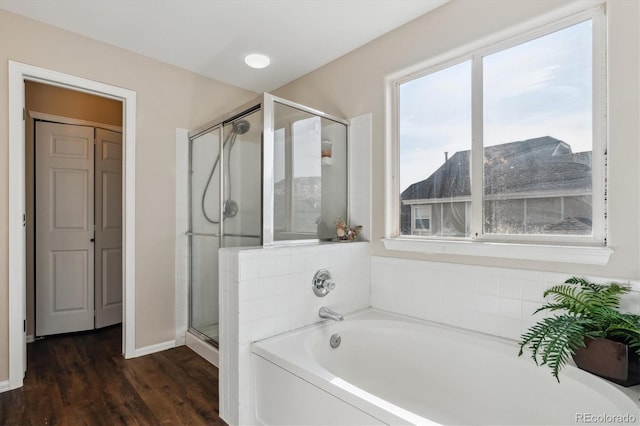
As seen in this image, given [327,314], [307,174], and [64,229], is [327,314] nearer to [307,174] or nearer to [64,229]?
[307,174]

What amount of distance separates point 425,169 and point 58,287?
3376 mm

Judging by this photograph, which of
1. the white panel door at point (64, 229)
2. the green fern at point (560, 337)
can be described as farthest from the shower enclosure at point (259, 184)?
the green fern at point (560, 337)

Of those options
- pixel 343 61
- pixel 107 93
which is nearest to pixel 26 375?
pixel 107 93

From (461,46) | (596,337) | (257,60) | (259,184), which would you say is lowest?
(596,337)

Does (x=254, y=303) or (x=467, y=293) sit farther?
(x=467, y=293)

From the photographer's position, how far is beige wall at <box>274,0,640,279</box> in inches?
57.1

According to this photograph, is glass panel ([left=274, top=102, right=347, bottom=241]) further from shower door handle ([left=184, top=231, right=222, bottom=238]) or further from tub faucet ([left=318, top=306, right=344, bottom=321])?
shower door handle ([left=184, top=231, right=222, bottom=238])

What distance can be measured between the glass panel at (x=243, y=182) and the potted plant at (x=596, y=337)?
4.94ft

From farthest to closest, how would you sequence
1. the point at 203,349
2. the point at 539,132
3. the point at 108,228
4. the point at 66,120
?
the point at 108,228 → the point at 66,120 → the point at 203,349 → the point at 539,132

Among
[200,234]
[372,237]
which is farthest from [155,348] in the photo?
[372,237]

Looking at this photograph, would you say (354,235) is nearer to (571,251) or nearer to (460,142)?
(460,142)

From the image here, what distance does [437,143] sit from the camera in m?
2.18

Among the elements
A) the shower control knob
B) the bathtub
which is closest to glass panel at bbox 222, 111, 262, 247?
the shower control knob

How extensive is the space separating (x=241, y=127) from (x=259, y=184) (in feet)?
1.72
